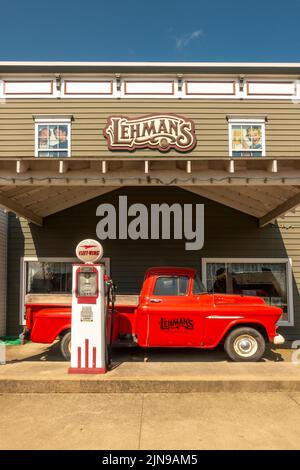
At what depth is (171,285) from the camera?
8.19 metres

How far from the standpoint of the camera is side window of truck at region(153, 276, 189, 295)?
8133 millimetres

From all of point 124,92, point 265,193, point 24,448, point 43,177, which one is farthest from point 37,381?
point 124,92

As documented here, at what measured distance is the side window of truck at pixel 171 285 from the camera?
320 inches

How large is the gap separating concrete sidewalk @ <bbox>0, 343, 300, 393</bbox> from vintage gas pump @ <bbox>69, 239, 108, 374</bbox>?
28cm

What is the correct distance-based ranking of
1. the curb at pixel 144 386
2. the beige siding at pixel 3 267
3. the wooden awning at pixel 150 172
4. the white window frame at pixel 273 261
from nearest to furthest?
the curb at pixel 144 386
the wooden awning at pixel 150 172
the beige siding at pixel 3 267
the white window frame at pixel 273 261

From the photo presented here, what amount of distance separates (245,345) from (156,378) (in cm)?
236

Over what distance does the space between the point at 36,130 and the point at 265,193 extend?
694 centimetres

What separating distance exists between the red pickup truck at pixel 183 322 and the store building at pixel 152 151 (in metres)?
3.42

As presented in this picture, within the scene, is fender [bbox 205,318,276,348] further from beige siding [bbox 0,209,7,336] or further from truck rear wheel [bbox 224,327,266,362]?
beige siding [bbox 0,209,7,336]

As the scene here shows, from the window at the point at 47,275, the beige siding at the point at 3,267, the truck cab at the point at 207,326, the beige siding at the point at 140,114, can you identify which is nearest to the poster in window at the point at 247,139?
the beige siding at the point at 140,114

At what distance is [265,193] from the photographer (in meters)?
9.23

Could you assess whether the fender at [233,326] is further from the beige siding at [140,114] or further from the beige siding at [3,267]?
the beige siding at [3,267]

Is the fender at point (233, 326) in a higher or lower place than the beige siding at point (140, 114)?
lower

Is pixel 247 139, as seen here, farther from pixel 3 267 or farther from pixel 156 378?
pixel 156 378
